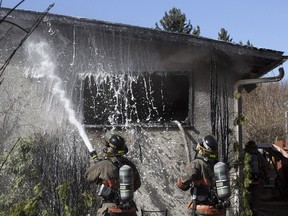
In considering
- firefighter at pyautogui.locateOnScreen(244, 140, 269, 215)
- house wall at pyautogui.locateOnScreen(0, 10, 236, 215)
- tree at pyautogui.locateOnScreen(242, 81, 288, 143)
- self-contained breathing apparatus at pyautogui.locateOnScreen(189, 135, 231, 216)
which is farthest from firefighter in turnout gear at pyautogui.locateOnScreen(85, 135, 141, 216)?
tree at pyautogui.locateOnScreen(242, 81, 288, 143)

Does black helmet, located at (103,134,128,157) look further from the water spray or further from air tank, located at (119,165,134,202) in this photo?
the water spray

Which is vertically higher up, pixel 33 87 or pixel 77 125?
pixel 33 87

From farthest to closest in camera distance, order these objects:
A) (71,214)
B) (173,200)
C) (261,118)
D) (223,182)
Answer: (261,118) → (173,200) → (71,214) → (223,182)

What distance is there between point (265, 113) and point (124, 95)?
2832 cm

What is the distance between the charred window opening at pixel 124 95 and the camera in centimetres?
862

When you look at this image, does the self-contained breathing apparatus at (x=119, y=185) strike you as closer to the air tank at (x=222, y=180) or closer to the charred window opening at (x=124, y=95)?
the air tank at (x=222, y=180)

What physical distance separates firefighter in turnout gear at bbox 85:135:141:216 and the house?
1622 millimetres

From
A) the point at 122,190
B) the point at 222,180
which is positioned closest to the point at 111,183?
the point at 122,190

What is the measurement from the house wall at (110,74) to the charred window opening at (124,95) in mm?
152

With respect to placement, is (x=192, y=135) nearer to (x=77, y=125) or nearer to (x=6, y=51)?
(x=77, y=125)

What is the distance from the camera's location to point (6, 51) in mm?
8359

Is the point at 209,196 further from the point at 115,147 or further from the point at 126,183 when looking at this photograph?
the point at 115,147

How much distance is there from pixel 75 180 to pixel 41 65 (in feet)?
6.96

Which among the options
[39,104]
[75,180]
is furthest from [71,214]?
[39,104]
